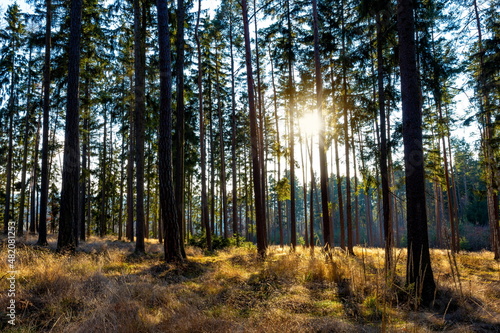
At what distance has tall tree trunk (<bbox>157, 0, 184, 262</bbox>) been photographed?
26.9ft

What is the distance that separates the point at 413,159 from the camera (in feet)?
18.8

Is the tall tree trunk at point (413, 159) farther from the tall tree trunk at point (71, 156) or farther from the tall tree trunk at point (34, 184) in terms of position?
the tall tree trunk at point (34, 184)

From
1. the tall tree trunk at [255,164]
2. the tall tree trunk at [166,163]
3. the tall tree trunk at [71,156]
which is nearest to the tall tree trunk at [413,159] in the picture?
the tall tree trunk at [255,164]

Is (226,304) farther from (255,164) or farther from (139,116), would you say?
(139,116)

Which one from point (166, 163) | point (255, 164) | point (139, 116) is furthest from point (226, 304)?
point (139, 116)

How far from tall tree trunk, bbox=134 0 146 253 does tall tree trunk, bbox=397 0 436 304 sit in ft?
33.0

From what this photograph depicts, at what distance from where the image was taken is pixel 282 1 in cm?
1378

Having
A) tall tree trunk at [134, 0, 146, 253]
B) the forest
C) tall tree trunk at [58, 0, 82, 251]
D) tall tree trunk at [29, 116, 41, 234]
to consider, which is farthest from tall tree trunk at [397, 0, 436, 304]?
tall tree trunk at [29, 116, 41, 234]

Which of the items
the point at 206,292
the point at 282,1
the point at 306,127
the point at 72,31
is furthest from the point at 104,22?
the point at 206,292

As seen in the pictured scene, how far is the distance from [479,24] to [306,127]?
10105 millimetres

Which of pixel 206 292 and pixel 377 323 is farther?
pixel 206 292

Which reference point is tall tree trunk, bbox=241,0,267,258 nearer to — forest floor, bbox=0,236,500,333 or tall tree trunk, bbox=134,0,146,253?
forest floor, bbox=0,236,500,333

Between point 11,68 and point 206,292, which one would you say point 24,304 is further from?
point 11,68

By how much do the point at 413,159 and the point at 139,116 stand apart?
11.1m
